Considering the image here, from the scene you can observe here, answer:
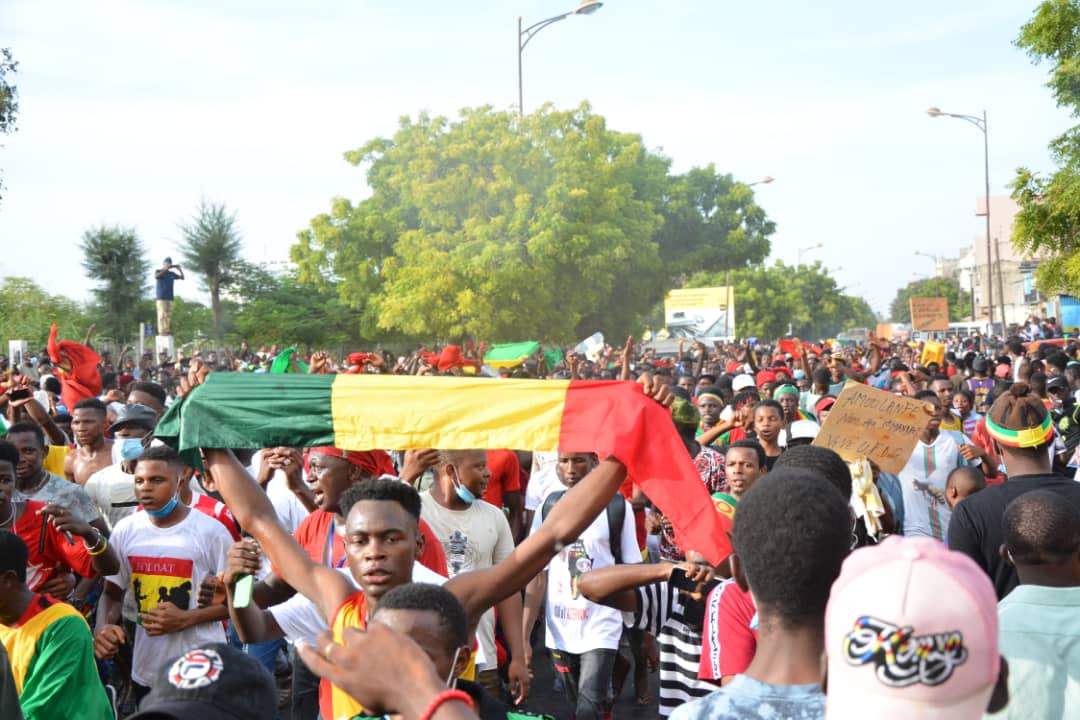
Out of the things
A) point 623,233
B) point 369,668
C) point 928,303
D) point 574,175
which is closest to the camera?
point 369,668

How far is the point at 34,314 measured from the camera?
50.8 metres

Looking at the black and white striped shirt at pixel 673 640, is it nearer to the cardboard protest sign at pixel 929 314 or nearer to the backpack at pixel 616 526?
the backpack at pixel 616 526

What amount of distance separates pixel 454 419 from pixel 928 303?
2947 cm

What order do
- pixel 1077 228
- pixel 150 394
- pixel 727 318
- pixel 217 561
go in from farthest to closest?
1. pixel 727 318
2. pixel 1077 228
3. pixel 150 394
4. pixel 217 561

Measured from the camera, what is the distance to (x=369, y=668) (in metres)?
1.97

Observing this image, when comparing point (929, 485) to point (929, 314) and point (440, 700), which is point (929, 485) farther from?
point (929, 314)

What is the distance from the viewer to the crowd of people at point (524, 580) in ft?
6.40

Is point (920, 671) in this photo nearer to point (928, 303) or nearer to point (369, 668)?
point (369, 668)

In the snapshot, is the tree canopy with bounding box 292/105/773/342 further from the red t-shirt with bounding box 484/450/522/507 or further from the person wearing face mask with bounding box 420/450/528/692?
the person wearing face mask with bounding box 420/450/528/692

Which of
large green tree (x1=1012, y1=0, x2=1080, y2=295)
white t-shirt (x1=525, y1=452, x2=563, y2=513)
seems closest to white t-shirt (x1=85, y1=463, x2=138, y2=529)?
white t-shirt (x1=525, y1=452, x2=563, y2=513)

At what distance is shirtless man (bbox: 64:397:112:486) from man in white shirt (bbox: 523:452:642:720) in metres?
3.49

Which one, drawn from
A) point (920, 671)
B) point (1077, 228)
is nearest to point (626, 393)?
point (920, 671)

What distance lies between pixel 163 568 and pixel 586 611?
2.15 meters

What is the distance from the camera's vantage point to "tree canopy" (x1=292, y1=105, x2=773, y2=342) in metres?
31.6
